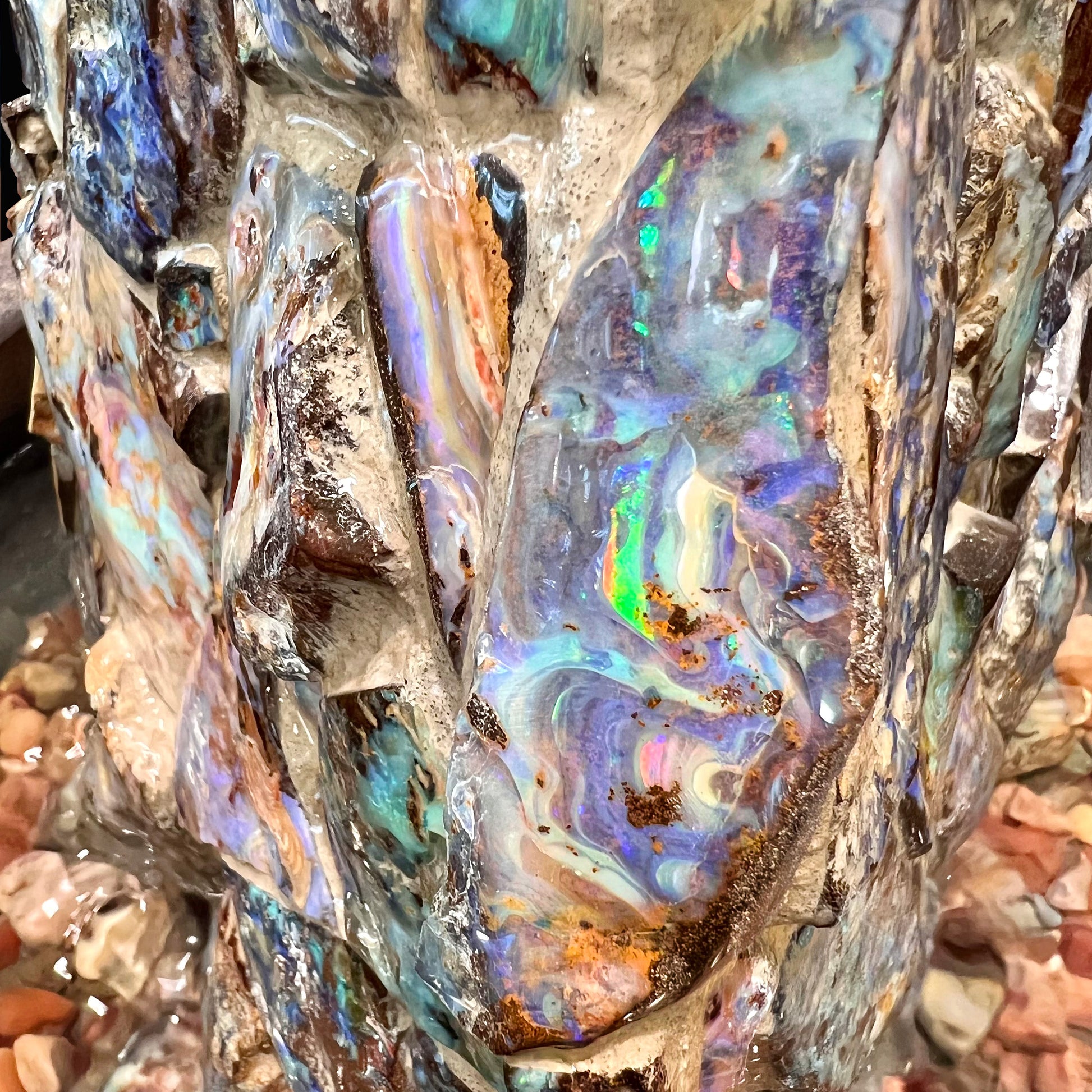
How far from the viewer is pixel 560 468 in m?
0.50

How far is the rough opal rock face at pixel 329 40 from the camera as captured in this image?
52cm

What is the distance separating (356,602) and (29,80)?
66cm

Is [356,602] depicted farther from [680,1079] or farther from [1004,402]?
[1004,402]

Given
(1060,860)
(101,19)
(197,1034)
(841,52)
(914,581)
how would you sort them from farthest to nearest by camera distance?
1. (1060,860)
2. (197,1034)
3. (101,19)
4. (914,581)
5. (841,52)

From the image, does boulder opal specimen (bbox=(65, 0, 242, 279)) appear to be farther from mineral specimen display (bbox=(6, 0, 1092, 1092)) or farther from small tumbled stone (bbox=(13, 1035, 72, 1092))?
small tumbled stone (bbox=(13, 1035, 72, 1092))

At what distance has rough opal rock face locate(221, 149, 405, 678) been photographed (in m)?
0.58

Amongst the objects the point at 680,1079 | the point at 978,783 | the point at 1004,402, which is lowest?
the point at 978,783

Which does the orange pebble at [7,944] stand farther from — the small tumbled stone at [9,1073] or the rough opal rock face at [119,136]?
the rough opal rock face at [119,136]

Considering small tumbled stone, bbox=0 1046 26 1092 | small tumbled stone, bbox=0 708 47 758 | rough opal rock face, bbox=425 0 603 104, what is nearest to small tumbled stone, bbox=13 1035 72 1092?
small tumbled stone, bbox=0 1046 26 1092

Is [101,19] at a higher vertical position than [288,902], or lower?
higher

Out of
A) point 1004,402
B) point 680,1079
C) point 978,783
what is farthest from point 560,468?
point 978,783

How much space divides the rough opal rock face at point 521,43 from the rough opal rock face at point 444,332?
47 millimetres

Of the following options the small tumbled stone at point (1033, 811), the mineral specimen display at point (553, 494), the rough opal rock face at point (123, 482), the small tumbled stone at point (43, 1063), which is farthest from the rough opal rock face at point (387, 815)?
the small tumbled stone at point (1033, 811)

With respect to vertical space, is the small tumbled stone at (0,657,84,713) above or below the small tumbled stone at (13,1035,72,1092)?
above
